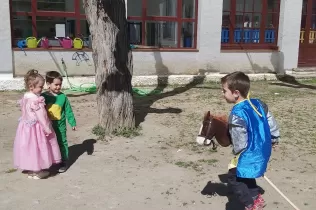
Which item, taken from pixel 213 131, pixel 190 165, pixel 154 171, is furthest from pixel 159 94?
pixel 213 131

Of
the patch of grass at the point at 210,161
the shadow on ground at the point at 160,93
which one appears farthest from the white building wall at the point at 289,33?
the patch of grass at the point at 210,161

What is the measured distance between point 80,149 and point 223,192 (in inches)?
87.6

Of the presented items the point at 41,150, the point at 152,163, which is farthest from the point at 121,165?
the point at 41,150

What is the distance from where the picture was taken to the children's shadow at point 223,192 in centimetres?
386

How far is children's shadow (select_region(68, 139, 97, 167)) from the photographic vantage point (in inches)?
203

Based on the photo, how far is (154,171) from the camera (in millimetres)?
4773

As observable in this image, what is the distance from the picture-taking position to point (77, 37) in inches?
416

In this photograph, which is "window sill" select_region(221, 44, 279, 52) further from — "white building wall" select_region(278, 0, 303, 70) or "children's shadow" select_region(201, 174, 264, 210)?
"children's shadow" select_region(201, 174, 264, 210)

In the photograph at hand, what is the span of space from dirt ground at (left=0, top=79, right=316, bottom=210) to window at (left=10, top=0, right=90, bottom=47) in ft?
10.2

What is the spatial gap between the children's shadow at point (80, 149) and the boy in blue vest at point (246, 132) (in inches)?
98.9

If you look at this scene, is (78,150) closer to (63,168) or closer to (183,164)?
(63,168)

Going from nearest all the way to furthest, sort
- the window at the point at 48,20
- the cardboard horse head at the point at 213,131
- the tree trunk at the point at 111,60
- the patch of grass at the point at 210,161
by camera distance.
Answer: the cardboard horse head at the point at 213,131
the patch of grass at the point at 210,161
the tree trunk at the point at 111,60
the window at the point at 48,20

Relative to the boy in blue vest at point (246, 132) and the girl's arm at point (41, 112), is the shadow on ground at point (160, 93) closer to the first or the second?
the girl's arm at point (41, 112)

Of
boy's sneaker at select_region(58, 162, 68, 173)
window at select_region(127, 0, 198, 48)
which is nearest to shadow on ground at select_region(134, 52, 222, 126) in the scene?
window at select_region(127, 0, 198, 48)
